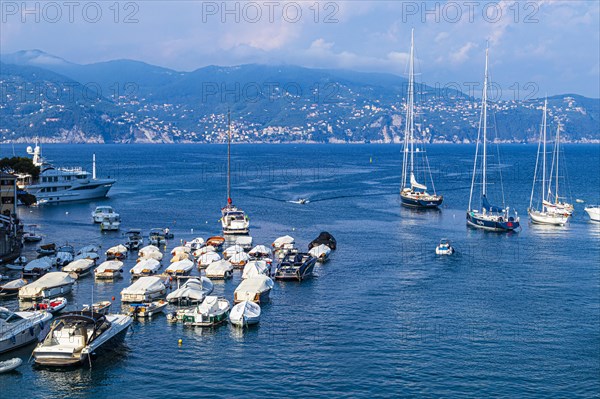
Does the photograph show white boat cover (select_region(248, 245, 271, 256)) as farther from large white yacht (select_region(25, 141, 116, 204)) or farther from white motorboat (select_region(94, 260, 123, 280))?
large white yacht (select_region(25, 141, 116, 204))

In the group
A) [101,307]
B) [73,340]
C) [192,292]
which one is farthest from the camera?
[192,292]

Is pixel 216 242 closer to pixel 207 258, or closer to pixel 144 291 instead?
pixel 207 258

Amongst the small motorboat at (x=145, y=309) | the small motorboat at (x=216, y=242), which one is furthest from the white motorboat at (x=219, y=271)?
the small motorboat at (x=216, y=242)

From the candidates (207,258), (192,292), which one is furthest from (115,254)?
(192,292)

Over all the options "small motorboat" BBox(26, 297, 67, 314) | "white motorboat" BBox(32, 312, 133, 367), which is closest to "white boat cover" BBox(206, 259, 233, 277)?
"small motorboat" BBox(26, 297, 67, 314)

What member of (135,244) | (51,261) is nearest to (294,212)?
(135,244)

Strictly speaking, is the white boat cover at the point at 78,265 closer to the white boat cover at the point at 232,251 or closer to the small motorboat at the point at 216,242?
the white boat cover at the point at 232,251

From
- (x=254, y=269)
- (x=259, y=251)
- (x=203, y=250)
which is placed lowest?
(x=254, y=269)
